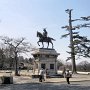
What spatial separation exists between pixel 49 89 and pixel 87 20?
1469 inches

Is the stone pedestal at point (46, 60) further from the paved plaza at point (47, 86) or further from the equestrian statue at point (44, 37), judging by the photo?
the paved plaza at point (47, 86)

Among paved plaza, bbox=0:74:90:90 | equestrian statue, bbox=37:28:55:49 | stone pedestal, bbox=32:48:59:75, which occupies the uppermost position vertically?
equestrian statue, bbox=37:28:55:49

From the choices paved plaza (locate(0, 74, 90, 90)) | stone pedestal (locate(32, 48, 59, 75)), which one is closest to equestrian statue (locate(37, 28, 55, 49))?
stone pedestal (locate(32, 48, 59, 75))

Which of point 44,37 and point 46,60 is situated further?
point 44,37

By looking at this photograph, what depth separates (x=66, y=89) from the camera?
24.5 metres

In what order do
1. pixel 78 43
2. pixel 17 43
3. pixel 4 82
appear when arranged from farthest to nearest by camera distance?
1. pixel 78 43
2. pixel 17 43
3. pixel 4 82

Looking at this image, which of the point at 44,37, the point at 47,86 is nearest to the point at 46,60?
the point at 44,37

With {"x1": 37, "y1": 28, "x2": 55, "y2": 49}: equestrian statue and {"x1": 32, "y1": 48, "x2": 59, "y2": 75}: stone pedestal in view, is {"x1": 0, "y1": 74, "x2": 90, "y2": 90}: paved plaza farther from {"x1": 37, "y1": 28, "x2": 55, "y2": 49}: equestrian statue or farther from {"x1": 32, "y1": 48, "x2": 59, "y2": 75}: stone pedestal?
{"x1": 37, "y1": 28, "x2": 55, "y2": 49}: equestrian statue

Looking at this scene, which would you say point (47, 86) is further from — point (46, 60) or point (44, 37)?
point (44, 37)

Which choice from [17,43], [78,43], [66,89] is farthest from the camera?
[78,43]

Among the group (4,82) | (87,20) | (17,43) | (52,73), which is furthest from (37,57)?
(87,20)

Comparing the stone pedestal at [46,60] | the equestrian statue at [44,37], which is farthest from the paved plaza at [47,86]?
the equestrian statue at [44,37]

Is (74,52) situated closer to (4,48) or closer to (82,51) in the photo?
(82,51)

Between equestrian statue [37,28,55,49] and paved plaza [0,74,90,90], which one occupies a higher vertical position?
equestrian statue [37,28,55,49]
